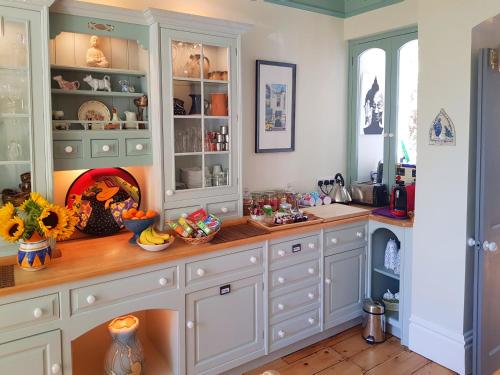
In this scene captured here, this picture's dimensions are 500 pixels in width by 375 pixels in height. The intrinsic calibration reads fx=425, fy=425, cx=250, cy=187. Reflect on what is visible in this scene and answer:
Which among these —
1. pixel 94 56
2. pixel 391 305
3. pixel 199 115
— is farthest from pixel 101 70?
pixel 391 305

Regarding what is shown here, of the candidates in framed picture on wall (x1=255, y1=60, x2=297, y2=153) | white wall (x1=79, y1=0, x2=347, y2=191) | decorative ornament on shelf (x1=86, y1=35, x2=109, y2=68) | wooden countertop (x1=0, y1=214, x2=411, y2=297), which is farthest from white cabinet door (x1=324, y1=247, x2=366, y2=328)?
decorative ornament on shelf (x1=86, y1=35, x2=109, y2=68)

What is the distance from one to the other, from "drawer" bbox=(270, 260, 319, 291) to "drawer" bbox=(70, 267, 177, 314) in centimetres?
72

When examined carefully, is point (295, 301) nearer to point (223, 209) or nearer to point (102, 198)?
point (223, 209)

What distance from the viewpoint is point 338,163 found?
12.6 feet

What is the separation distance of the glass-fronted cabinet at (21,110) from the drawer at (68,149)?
102 mm

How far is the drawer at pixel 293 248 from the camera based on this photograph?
2723mm

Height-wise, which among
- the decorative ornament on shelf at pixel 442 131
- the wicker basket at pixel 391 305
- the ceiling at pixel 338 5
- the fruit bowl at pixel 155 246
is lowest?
the wicker basket at pixel 391 305

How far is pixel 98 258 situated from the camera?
217cm

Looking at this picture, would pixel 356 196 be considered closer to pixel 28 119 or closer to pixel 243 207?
pixel 243 207

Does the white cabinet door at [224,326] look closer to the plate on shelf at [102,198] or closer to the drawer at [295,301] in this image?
the drawer at [295,301]

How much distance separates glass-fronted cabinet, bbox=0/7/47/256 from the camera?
2.06 m

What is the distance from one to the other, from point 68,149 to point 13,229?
516 mm

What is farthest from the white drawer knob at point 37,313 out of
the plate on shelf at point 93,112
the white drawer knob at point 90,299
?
the plate on shelf at point 93,112

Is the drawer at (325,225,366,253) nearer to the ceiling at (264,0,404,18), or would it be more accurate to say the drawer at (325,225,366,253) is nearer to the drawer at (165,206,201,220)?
the drawer at (165,206,201,220)
